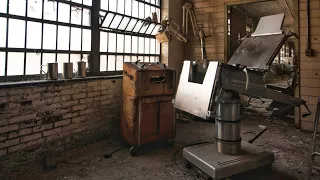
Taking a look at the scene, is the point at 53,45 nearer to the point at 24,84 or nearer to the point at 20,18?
the point at 20,18

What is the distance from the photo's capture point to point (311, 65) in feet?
13.1

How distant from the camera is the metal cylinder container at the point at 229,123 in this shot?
2.26m

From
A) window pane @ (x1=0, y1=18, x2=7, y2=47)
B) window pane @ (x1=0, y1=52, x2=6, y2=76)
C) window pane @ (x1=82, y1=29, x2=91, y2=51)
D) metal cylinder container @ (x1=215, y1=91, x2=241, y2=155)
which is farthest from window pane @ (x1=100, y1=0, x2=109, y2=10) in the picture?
metal cylinder container @ (x1=215, y1=91, x2=241, y2=155)

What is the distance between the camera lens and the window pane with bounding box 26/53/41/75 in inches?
108

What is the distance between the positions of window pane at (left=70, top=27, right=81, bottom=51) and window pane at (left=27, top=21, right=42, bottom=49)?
479mm

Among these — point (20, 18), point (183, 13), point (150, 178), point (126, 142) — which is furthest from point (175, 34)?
point (150, 178)

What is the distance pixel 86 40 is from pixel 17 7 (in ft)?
3.31

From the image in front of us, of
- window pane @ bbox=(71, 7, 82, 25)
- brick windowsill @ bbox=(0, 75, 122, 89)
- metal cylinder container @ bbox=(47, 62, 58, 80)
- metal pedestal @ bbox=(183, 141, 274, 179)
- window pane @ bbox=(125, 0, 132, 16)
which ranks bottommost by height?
metal pedestal @ bbox=(183, 141, 274, 179)

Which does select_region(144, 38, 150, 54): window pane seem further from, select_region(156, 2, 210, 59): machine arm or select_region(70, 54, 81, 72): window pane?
select_region(70, 54, 81, 72): window pane

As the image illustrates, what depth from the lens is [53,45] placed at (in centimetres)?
299

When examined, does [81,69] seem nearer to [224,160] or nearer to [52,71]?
[52,71]

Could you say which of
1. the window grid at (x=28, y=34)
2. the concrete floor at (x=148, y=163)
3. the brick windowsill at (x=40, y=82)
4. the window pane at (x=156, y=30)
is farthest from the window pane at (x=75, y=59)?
the window pane at (x=156, y=30)

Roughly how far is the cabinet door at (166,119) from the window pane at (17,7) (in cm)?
207

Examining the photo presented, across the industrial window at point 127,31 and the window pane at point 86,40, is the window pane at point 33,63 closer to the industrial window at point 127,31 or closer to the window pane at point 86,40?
the window pane at point 86,40
